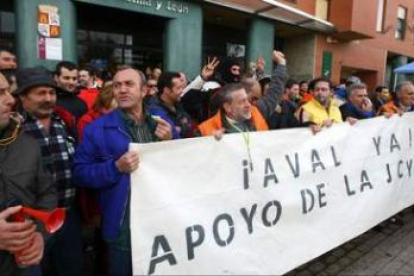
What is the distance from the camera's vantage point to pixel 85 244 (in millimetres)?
3611

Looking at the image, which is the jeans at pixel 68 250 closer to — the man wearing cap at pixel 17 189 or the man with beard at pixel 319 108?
the man wearing cap at pixel 17 189

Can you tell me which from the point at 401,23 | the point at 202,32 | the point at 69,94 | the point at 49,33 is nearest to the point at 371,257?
the point at 69,94

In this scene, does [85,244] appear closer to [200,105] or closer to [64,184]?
[64,184]

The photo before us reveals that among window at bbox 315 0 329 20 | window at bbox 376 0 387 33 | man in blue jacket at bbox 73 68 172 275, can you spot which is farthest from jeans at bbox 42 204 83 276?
window at bbox 376 0 387 33

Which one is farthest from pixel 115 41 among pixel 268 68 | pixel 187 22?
pixel 268 68

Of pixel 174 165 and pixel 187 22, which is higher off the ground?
pixel 187 22

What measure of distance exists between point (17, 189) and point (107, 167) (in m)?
0.45

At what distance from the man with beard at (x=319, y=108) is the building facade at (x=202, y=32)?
17.2 ft

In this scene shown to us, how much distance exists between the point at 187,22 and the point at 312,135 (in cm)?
701

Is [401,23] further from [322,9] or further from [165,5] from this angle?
[165,5]

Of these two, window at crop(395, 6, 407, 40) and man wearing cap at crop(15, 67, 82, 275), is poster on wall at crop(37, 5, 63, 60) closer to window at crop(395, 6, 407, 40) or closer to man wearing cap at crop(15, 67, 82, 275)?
man wearing cap at crop(15, 67, 82, 275)

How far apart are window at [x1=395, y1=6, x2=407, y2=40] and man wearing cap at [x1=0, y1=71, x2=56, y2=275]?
67.7 feet

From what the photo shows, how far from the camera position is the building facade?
7.03m

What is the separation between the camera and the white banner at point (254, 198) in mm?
2127
